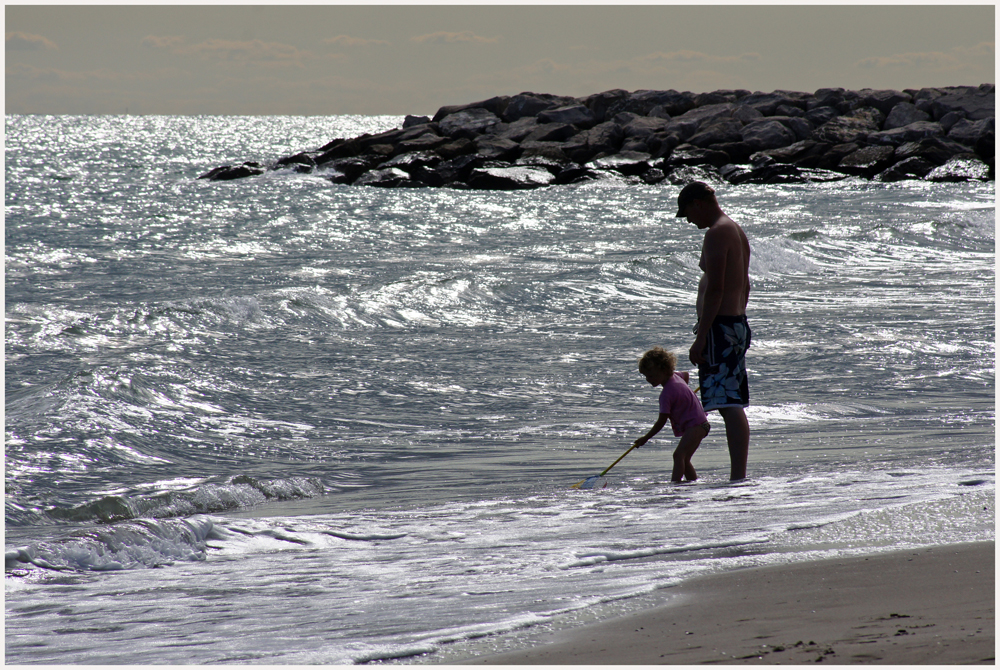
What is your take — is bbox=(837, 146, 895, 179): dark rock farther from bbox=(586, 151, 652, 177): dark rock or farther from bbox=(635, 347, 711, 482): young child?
Answer: bbox=(635, 347, 711, 482): young child

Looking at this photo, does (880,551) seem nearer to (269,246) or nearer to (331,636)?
(331,636)

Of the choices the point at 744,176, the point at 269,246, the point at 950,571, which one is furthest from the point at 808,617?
the point at 744,176

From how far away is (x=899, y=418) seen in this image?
251 inches

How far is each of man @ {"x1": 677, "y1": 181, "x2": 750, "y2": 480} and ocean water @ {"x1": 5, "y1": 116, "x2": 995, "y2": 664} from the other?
1.44 ft

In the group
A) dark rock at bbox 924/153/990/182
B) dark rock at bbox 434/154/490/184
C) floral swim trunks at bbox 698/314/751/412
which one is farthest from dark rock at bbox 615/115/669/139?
floral swim trunks at bbox 698/314/751/412

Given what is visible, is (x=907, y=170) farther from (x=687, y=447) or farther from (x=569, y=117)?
(x=687, y=447)

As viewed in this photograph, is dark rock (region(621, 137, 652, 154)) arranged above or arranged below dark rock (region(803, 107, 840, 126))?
below

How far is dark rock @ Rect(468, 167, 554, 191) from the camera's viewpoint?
3462cm

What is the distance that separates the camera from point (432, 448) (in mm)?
6062

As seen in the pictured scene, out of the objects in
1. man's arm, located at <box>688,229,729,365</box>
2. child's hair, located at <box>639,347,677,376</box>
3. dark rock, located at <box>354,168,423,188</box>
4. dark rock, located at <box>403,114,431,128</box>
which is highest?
dark rock, located at <box>403,114,431,128</box>

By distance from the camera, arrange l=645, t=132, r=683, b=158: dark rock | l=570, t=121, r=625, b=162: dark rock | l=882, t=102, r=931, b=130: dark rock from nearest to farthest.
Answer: l=645, t=132, r=683, b=158: dark rock < l=882, t=102, r=931, b=130: dark rock < l=570, t=121, r=625, b=162: dark rock

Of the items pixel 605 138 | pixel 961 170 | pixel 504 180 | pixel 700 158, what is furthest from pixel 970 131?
pixel 504 180

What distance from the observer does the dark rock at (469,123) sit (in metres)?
42.2

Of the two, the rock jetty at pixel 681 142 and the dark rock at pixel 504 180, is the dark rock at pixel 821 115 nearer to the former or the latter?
the rock jetty at pixel 681 142
